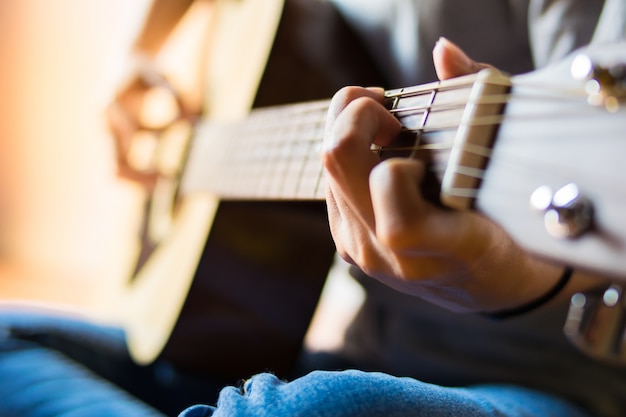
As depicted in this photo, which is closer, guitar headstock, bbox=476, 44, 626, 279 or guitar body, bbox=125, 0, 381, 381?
guitar headstock, bbox=476, 44, 626, 279

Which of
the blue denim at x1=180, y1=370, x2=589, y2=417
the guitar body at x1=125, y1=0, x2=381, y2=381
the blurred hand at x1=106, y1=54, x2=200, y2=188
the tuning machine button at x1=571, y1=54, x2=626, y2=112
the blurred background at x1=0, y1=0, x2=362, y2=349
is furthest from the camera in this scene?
the blurred background at x1=0, y1=0, x2=362, y2=349

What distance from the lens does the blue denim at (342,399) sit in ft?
1.23

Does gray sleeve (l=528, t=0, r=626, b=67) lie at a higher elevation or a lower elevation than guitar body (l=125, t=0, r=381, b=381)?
higher

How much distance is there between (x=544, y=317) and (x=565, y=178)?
1.06 feet

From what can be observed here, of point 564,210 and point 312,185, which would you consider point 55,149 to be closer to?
point 312,185

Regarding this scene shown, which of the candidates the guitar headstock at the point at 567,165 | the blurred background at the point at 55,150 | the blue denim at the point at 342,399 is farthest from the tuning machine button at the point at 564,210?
the blurred background at the point at 55,150

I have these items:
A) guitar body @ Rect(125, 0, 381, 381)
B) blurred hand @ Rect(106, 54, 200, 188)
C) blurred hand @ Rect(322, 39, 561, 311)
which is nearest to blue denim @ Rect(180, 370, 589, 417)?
blurred hand @ Rect(322, 39, 561, 311)

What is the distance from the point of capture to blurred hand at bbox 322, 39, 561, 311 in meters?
0.32

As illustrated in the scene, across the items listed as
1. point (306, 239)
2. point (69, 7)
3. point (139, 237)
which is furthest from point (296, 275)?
point (69, 7)

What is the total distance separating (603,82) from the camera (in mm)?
272

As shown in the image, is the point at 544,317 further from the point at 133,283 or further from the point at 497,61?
the point at 133,283

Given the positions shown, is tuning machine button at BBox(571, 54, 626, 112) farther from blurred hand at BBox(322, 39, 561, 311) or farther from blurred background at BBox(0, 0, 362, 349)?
blurred background at BBox(0, 0, 362, 349)

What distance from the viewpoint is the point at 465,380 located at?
63cm

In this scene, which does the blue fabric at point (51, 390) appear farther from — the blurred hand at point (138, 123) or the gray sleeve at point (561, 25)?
the gray sleeve at point (561, 25)
